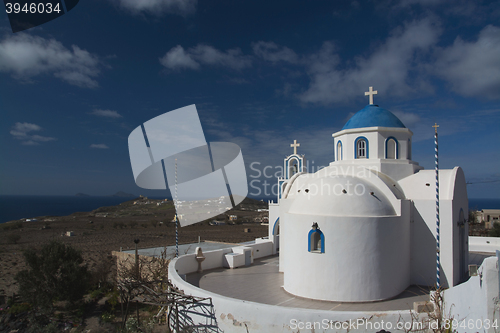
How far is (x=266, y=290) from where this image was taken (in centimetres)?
1144

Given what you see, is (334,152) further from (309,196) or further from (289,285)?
(289,285)

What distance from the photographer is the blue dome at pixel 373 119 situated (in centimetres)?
1419

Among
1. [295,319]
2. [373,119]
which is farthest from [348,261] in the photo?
[373,119]

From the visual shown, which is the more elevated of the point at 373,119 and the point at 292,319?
the point at 373,119

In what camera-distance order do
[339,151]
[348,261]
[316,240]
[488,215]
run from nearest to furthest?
[348,261] → [316,240] → [339,151] → [488,215]

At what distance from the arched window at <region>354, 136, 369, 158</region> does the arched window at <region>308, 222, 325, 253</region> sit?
5.23 m

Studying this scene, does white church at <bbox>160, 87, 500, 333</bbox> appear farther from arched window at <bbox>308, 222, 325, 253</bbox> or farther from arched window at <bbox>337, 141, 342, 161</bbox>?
arched window at <bbox>337, 141, 342, 161</bbox>

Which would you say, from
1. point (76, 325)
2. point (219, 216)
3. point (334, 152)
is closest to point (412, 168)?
point (334, 152)

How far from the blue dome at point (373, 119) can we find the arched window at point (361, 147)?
2.06ft

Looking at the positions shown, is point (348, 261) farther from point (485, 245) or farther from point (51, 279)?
point (51, 279)

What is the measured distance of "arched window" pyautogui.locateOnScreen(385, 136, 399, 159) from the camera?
14.0m

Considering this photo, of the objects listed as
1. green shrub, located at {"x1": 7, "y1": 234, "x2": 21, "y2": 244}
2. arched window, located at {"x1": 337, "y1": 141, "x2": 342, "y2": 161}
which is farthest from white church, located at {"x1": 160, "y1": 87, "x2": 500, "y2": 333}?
green shrub, located at {"x1": 7, "y1": 234, "x2": 21, "y2": 244}

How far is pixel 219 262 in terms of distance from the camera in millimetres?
14953

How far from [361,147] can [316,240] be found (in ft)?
18.4
